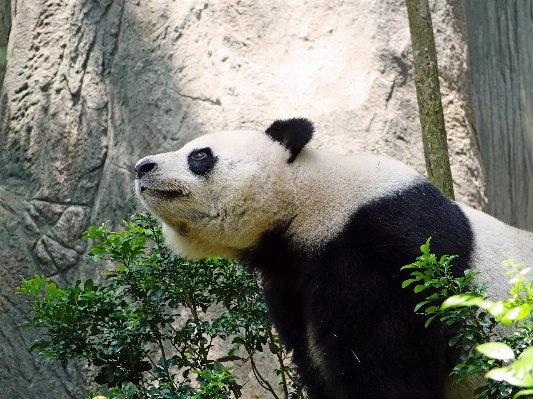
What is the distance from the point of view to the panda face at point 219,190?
312cm

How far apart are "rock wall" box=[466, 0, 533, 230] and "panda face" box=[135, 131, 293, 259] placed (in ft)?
10.6

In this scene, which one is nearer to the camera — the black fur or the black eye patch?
the black fur

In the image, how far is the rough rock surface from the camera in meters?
4.87

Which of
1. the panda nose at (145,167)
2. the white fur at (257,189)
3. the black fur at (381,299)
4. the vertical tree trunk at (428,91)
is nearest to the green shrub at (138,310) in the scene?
the white fur at (257,189)

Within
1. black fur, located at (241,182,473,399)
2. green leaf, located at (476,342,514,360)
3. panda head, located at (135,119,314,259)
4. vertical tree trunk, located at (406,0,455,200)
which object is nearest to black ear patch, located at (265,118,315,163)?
panda head, located at (135,119,314,259)

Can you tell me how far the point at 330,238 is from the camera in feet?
9.68


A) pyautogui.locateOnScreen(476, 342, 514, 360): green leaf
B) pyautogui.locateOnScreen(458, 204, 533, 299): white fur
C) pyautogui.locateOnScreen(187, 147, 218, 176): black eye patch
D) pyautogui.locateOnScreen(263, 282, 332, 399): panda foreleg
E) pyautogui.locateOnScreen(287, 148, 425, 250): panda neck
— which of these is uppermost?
pyautogui.locateOnScreen(476, 342, 514, 360): green leaf

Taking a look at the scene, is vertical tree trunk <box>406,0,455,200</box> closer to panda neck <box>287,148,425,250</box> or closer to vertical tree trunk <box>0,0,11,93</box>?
panda neck <box>287,148,425,250</box>

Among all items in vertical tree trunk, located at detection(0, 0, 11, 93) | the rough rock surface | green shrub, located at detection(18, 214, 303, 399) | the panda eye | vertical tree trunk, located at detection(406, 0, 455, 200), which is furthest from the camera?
vertical tree trunk, located at detection(0, 0, 11, 93)

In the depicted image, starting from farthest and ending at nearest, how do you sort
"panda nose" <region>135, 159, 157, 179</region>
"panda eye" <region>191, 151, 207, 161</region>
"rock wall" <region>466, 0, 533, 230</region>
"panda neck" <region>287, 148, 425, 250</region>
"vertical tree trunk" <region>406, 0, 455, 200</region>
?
"rock wall" <region>466, 0, 533, 230</region> < "vertical tree trunk" <region>406, 0, 455, 200</region> < "panda eye" <region>191, 151, 207, 161</region> < "panda nose" <region>135, 159, 157, 179</region> < "panda neck" <region>287, 148, 425, 250</region>

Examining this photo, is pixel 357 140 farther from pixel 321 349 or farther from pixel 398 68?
pixel 321 349

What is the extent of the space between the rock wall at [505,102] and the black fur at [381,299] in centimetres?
307

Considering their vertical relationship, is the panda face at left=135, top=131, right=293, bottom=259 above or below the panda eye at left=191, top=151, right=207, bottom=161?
below

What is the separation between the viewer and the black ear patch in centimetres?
322
